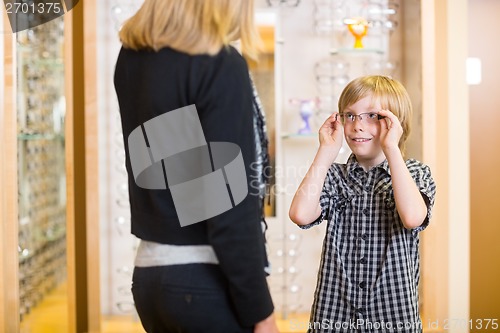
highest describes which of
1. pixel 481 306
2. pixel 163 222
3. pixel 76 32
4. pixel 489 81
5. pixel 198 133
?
pixel 76 32

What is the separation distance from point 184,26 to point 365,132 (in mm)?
571

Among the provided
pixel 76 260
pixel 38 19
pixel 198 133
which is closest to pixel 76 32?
pixel 38 19

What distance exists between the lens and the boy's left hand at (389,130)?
156 cm

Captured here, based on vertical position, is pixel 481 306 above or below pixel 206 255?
below

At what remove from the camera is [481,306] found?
2562 mm

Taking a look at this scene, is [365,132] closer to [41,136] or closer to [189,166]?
[189,166]

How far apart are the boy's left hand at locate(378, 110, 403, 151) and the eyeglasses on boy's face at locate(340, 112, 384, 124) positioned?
15 millimetres

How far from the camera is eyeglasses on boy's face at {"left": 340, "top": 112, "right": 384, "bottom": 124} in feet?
5.40

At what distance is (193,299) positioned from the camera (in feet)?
4.09

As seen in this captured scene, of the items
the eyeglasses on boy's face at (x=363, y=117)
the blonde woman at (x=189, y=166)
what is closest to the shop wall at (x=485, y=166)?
the eyeglasses on boy's face at (x=363, y=117)

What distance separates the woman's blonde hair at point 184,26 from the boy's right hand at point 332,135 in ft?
1.26

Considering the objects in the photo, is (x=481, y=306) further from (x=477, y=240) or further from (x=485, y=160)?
(x=485, y=160)

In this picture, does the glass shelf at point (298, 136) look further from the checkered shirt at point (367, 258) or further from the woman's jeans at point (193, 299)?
the woman's jeans at point (193, 299)

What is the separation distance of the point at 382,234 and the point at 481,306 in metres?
1.23
